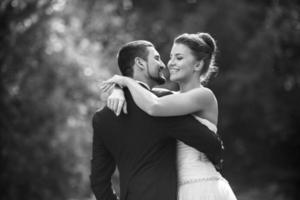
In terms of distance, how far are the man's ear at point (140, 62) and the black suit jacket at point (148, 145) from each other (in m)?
0.18

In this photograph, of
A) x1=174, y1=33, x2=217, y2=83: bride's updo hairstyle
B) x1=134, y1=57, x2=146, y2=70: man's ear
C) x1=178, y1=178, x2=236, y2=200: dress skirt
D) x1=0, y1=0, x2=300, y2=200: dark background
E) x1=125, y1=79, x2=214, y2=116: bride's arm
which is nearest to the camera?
x1=125, y1=79, x2=214, y2=116: bride's arm

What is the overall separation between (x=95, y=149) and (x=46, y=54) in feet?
35.2

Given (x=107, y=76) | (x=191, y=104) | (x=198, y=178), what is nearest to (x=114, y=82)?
(x=191, y=104)

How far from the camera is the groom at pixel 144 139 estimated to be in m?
3.78

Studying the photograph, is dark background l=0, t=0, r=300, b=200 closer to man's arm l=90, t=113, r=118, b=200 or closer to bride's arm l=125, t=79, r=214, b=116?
man's arm l=90, t=113, r=118, b=200

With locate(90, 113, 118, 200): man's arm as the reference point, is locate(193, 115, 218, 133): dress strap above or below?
above

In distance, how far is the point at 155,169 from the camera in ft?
12.4

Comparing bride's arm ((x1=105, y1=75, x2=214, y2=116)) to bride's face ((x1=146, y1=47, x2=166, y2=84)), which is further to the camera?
bride's face ((x1=146, y1=47, x2=166, y2=84))

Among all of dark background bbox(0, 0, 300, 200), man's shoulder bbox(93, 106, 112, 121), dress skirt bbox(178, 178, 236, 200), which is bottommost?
dark background bbox(0, 0, 300, 200)

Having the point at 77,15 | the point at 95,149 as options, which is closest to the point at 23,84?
the point at 77,15

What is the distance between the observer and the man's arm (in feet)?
13.1

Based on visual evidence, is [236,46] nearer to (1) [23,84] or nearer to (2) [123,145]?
(1) [23,84]

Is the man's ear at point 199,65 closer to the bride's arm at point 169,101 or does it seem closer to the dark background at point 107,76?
the bride's arm at point 169,101

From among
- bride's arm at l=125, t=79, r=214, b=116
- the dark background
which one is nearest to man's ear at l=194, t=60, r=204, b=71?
bride's arm at l=125, t=79, r=214, b=116
